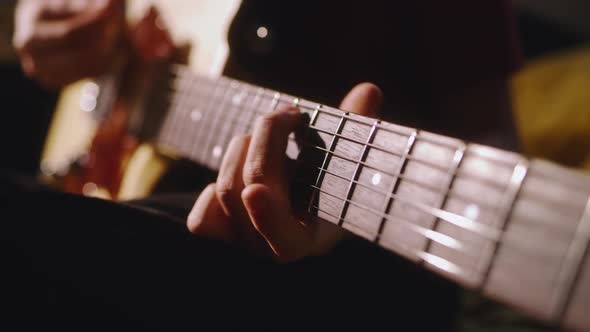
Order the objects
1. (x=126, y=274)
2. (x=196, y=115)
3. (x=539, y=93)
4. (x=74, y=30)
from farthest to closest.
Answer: (x=539, y=93) < (x=74, y=30) < (x=196, y=115) < (x=126, y=274)

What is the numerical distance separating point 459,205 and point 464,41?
50 centimetres

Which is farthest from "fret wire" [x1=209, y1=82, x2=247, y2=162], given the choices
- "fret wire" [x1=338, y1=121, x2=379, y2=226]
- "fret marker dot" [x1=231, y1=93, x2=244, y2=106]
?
"fret wire" [x1=338, y1=121, x2=379, y2=226]

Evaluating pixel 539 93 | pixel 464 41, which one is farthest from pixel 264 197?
pixel 539 93

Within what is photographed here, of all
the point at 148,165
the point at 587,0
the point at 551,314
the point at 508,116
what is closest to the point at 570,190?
the point at 551,314

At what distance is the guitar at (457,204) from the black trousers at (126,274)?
0.58ft

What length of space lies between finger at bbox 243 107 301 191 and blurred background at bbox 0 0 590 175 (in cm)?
66

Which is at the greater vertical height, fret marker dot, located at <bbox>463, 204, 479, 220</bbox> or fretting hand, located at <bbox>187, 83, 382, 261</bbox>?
fret marker dot, located at <bbox>463, 204, 479, 220</bbox>

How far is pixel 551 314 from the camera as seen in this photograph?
0.86 ft

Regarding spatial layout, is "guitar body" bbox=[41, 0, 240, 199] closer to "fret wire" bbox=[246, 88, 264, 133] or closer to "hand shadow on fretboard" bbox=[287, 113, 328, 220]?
"fret wire" bbox=[246, 88, 264, 133]

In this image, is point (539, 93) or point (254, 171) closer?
point (254, 171)

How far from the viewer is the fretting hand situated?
0.43 m

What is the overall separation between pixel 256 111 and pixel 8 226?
311 millimetres

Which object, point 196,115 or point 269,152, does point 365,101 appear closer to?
point 269,152

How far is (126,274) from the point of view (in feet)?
1.60
